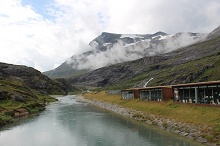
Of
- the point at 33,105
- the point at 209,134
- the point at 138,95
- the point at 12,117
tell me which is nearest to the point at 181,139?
the point at 209,134

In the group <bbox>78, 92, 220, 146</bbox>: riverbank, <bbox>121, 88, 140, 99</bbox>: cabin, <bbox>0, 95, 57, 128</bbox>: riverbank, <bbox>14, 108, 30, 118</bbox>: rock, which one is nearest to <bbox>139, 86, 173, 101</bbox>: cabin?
<bbox>121, 88, 140, 99</bbox>: cabin

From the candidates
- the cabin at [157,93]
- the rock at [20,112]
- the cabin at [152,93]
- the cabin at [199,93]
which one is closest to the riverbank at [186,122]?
the cabin at [199,93]

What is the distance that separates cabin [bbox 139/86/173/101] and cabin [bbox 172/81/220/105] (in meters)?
5.29

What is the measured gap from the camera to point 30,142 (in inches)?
1684

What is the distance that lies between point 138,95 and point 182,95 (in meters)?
35.5

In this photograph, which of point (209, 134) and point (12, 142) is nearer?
point (209, 134)

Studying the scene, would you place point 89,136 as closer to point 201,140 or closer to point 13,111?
point 201,140

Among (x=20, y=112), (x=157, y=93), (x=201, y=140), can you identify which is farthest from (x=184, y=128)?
(x=20, y=112)

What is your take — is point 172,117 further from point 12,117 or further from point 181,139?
point 12,117

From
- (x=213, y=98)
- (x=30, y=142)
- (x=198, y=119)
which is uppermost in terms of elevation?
(x=213, y=98)

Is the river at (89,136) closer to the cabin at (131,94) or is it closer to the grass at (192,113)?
the grass at (192,113)

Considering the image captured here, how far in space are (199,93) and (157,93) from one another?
24.1m

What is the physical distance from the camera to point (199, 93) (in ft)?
188

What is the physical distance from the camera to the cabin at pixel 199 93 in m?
51.5
